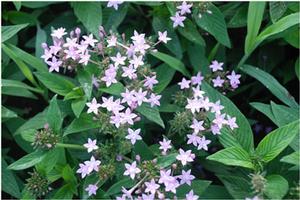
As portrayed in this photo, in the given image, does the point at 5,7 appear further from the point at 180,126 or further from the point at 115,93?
the point at 180,126

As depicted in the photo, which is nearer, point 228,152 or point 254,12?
point 228,152

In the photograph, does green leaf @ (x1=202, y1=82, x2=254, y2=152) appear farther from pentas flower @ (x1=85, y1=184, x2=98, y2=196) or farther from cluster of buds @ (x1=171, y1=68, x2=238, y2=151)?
pentas flower @ (x1=85, y1=184, x2=98, y2=196)

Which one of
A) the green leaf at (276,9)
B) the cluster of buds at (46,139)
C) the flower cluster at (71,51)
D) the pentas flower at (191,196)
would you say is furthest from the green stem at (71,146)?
the green leaf at (276,9)

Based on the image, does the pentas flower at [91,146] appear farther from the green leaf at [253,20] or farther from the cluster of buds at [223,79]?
the green leaf at [253,20]

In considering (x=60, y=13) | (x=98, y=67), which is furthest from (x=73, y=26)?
(x=98, y=67)

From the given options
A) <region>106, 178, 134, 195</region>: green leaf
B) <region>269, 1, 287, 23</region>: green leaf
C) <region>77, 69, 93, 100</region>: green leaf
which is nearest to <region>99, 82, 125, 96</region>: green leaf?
<region>77, 69, 93, 100</region>: green leaf

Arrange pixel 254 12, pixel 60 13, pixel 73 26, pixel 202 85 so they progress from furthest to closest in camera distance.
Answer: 1. pixel 60 13
2. pixel 73 26
3. pixel 254 12
4. pixel 202 85

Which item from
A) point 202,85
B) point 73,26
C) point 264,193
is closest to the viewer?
point 264,193
